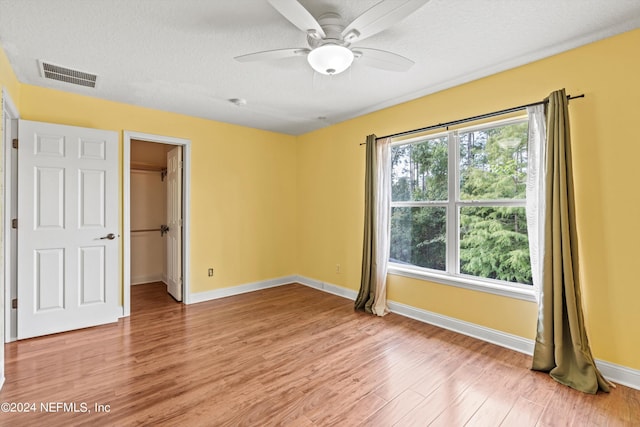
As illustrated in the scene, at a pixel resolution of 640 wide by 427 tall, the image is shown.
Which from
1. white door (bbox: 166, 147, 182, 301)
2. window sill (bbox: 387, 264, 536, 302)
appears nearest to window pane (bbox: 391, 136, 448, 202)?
window sill (bbox: 387, 264, 536, 302)

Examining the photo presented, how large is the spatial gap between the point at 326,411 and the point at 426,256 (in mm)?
2141

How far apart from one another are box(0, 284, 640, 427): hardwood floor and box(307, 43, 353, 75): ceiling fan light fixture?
229 centimetres

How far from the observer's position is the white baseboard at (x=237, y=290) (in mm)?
4215

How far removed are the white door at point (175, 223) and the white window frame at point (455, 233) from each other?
3.04m

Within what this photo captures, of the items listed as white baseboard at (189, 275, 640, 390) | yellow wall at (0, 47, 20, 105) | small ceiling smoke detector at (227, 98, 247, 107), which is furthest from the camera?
small ceiling smoke detector at (227, 98, 247, 107)

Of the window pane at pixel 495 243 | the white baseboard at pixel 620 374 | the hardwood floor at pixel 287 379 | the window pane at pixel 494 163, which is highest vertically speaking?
the window pane at pixel 494 163

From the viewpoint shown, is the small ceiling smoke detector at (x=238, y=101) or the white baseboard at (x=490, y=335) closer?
the white baseboard at (x=490, y=335)

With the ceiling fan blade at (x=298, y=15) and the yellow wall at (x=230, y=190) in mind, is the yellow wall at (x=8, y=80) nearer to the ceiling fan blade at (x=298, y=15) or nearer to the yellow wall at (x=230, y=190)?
the yellow wall at (x=230, y=190)

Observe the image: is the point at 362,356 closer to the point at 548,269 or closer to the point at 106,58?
the point at 548,269

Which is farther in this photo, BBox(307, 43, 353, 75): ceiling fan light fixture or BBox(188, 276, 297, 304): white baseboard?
BBox(188, 276, 297, 304): white baseboard

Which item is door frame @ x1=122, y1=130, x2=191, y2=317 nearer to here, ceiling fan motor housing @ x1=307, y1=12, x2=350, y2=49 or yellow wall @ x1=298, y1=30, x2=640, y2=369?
ceiling fan motor housing @ x1=307, y1=12, x2=350, y2=49

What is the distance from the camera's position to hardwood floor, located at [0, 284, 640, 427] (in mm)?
1882

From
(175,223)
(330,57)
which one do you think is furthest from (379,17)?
(175,223)

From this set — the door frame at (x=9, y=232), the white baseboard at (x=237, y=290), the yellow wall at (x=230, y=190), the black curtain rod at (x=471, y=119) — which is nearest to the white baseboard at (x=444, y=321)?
the white baseboard at (x=237, y=290)
